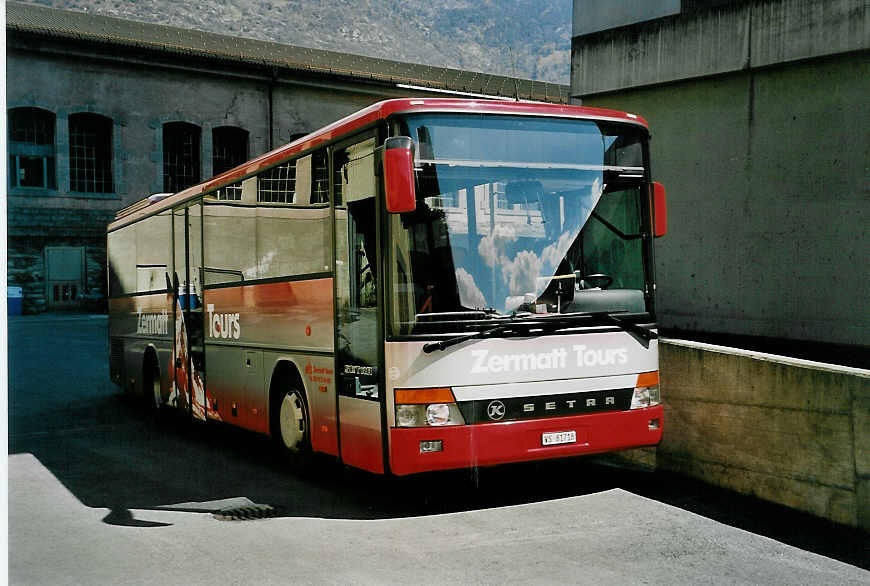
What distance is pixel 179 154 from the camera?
135 ft

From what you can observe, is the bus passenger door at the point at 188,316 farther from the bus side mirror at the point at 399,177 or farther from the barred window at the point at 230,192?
the bus side mirror at the point at 399,177

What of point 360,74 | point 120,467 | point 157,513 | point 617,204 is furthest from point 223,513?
point 360,74

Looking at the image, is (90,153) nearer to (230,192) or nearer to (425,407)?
(230,192)

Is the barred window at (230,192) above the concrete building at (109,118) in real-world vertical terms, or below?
below

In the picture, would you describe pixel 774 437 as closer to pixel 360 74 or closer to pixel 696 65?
pixel 696 65

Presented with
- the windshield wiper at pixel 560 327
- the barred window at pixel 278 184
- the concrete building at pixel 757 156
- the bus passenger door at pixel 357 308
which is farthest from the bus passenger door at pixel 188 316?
the concrete building at pixel 757 156

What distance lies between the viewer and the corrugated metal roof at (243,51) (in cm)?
3897

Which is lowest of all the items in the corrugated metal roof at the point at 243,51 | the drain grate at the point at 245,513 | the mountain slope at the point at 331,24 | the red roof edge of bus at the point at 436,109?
the drain grate at the point at 245,513

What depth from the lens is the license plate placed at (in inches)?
308

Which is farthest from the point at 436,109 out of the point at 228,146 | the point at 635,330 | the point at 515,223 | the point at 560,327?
the point at 228,146

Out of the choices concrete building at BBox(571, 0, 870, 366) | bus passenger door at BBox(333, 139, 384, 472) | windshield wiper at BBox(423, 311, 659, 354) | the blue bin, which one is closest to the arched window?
the blue bin

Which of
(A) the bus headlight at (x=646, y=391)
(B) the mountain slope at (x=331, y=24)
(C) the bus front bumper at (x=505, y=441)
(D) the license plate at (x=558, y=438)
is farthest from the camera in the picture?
(B) the mountain slope at (x=331, y=24)

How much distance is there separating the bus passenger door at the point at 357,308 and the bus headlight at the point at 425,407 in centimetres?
24

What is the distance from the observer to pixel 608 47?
15.6 meters
